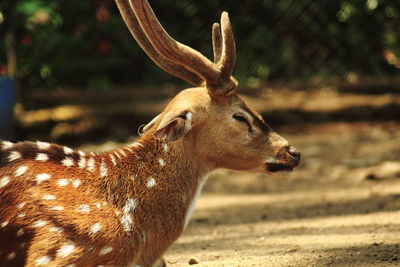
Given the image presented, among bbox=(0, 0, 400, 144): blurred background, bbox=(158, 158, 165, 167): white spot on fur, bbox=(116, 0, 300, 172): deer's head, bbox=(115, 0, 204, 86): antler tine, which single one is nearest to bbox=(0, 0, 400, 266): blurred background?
bbox=(0, 0, 400, 144): blurred background

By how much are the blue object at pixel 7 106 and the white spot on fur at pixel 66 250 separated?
4398 mm

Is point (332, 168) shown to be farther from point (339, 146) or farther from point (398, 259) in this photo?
point (398, 259)

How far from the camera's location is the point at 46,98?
893 cm

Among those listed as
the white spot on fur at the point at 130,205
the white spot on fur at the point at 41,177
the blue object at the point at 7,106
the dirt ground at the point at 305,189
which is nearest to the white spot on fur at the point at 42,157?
the white spot on fur at the point at 41,177

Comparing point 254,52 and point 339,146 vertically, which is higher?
point 254,52

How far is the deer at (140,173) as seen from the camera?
148 inches

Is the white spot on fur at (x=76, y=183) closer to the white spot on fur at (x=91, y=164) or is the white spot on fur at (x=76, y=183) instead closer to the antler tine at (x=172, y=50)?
the white spot on fur at (x=91, y=164)

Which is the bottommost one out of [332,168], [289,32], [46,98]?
[332,168]

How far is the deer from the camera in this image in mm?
3760

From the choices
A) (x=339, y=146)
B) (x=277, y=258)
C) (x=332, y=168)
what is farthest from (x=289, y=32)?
(x=277, y=258)

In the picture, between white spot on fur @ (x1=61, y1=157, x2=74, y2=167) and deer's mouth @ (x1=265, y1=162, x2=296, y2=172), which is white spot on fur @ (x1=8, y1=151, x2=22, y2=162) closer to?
white spot on fur @ (x1=61, y1=157, x2=74, y2=167)

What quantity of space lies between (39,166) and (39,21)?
5.09 m

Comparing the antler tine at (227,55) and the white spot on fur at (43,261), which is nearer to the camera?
the white spot on fur at (43,261)

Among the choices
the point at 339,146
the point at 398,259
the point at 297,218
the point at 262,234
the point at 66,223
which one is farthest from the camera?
the point at 339,146
